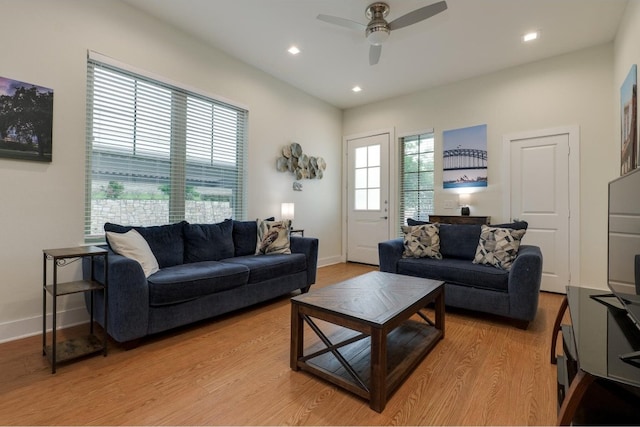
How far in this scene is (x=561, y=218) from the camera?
3664 millimetres

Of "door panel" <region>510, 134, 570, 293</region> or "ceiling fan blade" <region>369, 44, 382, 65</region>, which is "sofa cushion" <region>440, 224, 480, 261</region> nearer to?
"door panel" <region>510, 134, 570, 293</region>

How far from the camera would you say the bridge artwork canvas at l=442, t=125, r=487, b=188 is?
13.8ft

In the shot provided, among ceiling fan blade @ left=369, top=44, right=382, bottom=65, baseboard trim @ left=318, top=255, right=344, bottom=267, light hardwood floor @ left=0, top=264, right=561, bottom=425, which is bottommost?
light hardwood floor @ left=0, top=264, right=561, bottom=425

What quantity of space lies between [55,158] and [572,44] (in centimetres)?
545

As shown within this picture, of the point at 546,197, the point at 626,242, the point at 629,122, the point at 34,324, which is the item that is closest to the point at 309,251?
the point at 34,324

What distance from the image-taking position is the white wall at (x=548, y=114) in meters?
3.43

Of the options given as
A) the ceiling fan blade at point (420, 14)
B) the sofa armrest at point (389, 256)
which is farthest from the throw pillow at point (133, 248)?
the ceiling fan blade at point (420, 14)

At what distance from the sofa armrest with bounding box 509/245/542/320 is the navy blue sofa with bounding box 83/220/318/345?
200 cm

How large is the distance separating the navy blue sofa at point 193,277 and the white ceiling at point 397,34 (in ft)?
7.04

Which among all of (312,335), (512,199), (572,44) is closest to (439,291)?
(312,335)

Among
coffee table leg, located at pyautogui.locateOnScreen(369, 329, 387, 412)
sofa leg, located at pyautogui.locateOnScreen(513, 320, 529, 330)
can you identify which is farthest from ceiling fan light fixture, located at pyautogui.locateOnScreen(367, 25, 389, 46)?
sofa leg, located at pyautogui.locateOnScreen(513, 320, 529, 330)

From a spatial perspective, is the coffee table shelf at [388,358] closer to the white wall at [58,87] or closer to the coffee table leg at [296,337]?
the coffee table leg at [296,337]

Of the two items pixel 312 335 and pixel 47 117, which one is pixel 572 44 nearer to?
pixel 312 335

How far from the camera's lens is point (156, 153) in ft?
10.2
